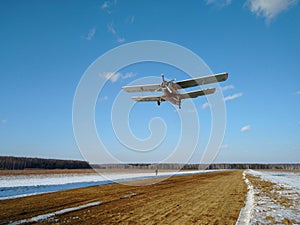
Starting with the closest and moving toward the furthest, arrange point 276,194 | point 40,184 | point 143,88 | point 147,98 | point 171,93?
point 276,194
point 171,93
point 40,184
point 143,88
point 147,98

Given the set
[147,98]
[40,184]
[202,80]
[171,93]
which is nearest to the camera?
[202,80]

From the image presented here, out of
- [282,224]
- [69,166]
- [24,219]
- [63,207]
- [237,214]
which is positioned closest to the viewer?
[282,224]

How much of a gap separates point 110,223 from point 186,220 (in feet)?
7.80

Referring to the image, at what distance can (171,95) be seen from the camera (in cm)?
2047

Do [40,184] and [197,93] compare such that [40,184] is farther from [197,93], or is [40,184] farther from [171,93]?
[197,93]

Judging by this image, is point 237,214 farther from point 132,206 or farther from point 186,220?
point 132,206

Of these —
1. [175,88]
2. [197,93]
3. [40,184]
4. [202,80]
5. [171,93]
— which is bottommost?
[40,184]

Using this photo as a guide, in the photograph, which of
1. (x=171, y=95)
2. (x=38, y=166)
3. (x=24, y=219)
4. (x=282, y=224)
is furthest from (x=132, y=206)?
(x=38, y=166)

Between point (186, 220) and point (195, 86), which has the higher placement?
point (195, 86)

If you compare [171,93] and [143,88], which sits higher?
[143,88]

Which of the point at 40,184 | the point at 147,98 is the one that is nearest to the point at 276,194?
the point at 147,98

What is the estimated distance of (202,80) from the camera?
19.9m

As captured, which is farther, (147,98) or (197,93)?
(147,98)

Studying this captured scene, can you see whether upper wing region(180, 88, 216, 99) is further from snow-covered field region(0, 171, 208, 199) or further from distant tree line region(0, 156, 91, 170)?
distant tree line region(0, 156, 91, 170)
